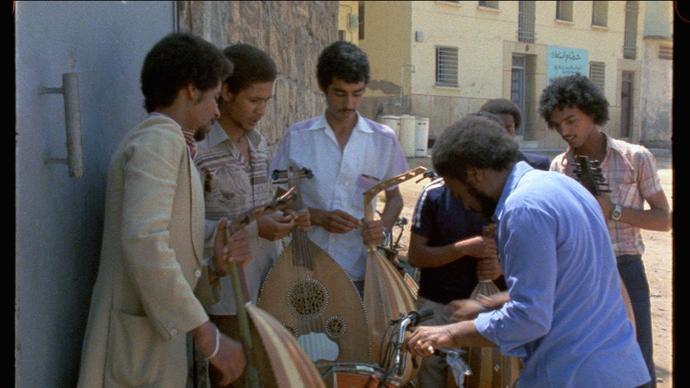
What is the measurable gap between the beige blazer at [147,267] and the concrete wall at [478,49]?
22272mm

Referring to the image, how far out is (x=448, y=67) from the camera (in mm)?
26047

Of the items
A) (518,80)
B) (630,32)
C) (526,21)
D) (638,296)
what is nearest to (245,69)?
(638,296)

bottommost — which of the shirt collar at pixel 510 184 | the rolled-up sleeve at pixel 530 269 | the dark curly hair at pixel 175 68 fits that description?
the rolled-up sleeve at pixel 530 269

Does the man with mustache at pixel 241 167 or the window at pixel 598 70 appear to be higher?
the window at pixel 598 70

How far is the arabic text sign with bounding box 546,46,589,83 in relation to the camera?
28.8 m

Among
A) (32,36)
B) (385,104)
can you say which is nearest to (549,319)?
(32,36)

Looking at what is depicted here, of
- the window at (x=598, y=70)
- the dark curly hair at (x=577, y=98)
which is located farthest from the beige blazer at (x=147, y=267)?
the window at (x=598, y=70)

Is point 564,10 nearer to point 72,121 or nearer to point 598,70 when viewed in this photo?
point 598,70

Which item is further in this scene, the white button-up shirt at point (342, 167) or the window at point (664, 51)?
the window at point (664, 51)

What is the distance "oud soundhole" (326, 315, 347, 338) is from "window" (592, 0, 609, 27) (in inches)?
1181

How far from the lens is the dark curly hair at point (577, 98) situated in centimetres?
382

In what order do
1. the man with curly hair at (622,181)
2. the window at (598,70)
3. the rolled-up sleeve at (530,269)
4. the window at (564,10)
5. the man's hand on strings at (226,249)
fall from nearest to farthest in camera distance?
the rolled-up sleeve at (530,269)
the man's hand on strings at (226,249)
the man with curly hair at (622,181)
the window at (564,10)
the window at (598,70)

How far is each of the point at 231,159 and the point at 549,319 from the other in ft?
4.81

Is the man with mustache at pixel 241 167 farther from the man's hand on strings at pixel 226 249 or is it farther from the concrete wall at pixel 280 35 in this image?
the concrete wall at pixel 280 35
